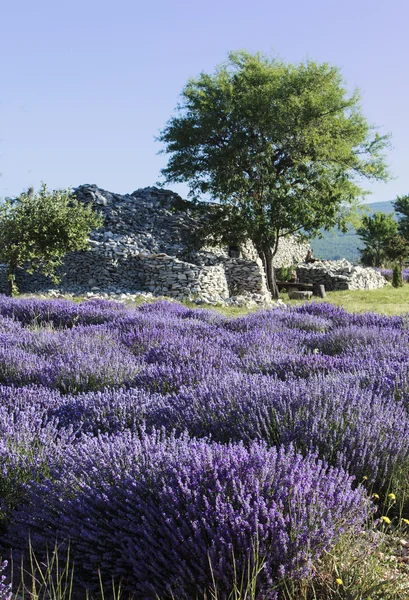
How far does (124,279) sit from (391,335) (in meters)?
13.1

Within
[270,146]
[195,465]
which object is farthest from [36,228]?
[195,465]

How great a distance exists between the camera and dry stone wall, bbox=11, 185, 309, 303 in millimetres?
16578

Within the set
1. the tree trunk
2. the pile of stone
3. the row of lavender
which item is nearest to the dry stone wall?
the tree trunk

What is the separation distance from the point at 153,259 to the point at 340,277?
24.9ft

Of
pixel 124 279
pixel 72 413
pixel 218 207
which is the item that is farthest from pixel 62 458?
pixel 218 207

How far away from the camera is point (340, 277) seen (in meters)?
21.0

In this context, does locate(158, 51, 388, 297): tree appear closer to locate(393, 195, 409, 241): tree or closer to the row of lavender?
the row of lavender

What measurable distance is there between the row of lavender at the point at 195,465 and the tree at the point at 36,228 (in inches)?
395

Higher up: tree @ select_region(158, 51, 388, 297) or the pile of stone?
tree @ select_region(158, 51, 388, 297)

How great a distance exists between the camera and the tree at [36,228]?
13.9 meters

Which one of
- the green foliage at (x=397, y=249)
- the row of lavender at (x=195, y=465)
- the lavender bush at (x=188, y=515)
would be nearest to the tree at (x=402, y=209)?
the green foliage at (x=397, y=249)

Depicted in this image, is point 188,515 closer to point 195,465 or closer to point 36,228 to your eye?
point 195,465

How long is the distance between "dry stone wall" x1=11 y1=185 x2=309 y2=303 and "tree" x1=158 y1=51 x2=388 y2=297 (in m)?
1.32

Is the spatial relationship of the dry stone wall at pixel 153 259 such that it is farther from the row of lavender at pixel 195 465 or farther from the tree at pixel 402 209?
the tree at pixel 402 209
